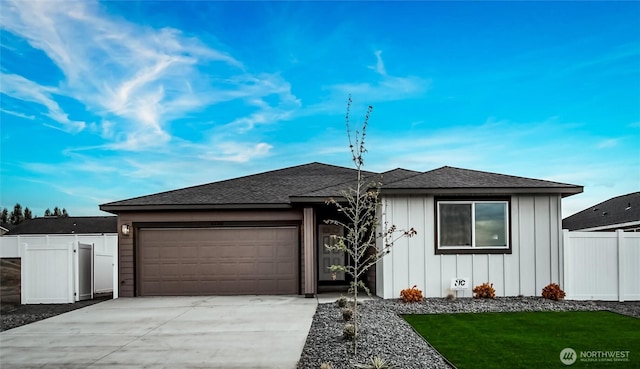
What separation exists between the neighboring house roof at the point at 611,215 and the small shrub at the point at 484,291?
7.50m

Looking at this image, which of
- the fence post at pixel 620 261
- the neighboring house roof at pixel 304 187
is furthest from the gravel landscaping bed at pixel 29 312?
the fence post at pixel 620 261

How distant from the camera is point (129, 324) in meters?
9.09

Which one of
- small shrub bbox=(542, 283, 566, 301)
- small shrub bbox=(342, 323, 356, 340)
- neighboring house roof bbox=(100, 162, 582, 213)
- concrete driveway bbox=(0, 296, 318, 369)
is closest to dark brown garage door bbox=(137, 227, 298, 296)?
neighboring house roof bbox=(100, 162, 582, 213)

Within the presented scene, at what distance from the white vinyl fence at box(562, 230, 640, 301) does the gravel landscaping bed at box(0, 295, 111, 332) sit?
11.0 m

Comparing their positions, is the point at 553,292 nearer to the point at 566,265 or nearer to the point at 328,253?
the point at 566,265

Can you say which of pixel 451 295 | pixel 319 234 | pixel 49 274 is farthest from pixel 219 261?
pixel 451 295

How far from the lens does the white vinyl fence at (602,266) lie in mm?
11438

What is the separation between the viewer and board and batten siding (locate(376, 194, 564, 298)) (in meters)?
11.6

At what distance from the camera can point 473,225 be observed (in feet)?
38.0

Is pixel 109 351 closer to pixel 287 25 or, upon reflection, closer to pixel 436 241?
pixel 436 241

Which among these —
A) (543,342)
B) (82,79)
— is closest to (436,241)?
(543,342)

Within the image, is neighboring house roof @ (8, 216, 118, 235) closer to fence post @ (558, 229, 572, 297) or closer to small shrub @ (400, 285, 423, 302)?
small shrub @ (400, 285, 423, 302)

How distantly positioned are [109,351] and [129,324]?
2238 millimetres

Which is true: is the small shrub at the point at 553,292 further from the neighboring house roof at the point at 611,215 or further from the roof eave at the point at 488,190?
the neighboring house roof at the point at 611,215
